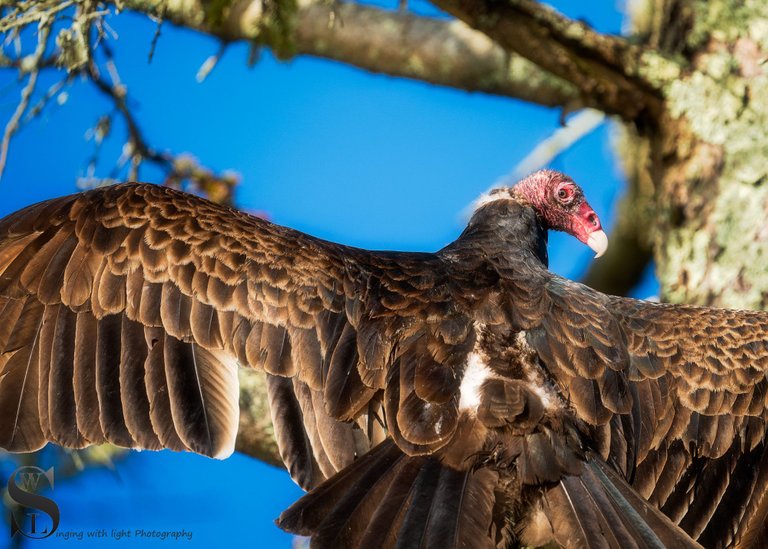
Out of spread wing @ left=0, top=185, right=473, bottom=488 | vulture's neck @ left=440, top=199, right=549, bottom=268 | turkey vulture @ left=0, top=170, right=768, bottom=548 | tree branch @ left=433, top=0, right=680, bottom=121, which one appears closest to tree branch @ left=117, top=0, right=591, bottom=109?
tree branch @ left=433, top=0, right=680, bottom=121

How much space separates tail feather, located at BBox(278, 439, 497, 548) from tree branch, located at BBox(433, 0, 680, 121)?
107 inches

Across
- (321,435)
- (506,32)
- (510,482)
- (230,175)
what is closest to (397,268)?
(321,435)

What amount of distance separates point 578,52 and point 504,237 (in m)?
1.66

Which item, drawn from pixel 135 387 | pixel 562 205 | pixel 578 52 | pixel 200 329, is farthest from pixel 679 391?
pixel 578 52

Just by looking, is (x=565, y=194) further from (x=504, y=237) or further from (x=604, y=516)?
(x=604, y=516)

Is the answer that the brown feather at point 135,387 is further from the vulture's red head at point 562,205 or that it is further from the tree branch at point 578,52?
the tree branch at point 578,52

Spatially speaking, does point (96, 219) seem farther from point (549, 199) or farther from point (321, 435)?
point (549, 199)

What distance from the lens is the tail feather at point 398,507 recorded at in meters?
3.04

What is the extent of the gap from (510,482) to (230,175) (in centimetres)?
252

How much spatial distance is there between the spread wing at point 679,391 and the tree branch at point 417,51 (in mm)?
2556

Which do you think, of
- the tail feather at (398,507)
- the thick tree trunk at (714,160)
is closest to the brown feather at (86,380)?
the tail feather at (398,507)

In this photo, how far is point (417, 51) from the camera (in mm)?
6340

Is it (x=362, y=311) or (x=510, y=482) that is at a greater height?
(x=362, y=311)

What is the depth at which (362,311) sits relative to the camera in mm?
3635
